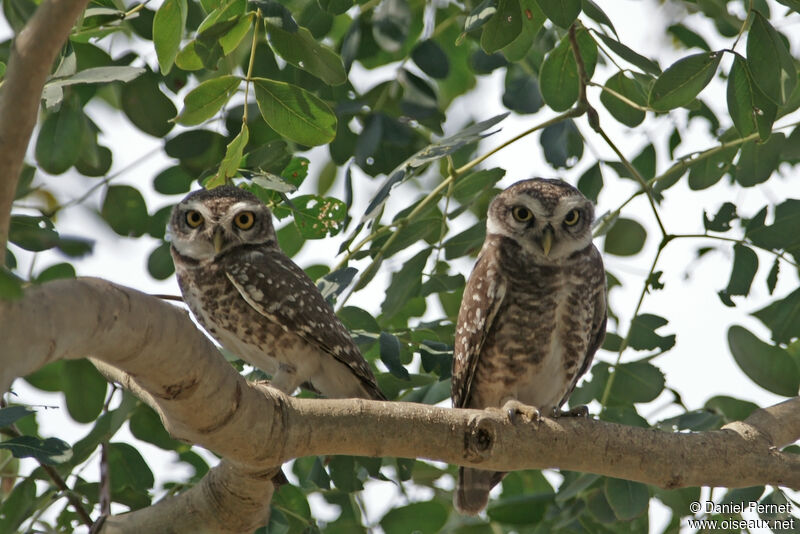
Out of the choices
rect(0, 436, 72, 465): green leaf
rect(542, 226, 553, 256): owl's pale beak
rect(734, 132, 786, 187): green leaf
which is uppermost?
rect(734, 132, 786, 187): green leaf

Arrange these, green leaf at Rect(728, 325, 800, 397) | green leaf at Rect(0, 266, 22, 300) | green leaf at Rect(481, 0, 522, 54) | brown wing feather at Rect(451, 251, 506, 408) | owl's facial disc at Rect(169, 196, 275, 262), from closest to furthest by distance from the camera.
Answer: green leaf at Rect(0, 266, 22, 300) → green leaf at Rect(481, 0, 522, 54) → green leaf at Rect(728, 325, 800, 397) → brown wing feather at Rect(451, 251, 506, 408) → owl's facial disc at Rect(169, 196, 275, 262)

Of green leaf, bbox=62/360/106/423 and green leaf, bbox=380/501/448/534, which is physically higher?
green leaf, bbox=380/501/448/534

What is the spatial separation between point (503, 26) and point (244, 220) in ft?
4.89

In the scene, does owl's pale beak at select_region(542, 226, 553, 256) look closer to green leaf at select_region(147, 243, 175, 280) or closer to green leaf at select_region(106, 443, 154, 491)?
green leaf at select_region(147, 243, 175, 280)

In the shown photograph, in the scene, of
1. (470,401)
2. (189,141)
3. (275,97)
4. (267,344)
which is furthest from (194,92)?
(470,401)

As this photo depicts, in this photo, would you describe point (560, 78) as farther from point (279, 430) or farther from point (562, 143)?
point (279, 430)

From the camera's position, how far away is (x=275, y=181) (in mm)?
2809

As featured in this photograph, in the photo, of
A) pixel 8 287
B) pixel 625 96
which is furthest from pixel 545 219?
pixel 8 287

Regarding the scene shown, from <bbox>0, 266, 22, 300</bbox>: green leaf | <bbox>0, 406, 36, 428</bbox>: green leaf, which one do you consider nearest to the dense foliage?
<bbox>0, 406, 36, 428</bbox>: green leaf

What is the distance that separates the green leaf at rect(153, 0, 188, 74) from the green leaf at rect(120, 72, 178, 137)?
31.5 inches

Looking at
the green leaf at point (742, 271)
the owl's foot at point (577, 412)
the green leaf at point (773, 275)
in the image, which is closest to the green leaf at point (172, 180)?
the owl's foot at point (577, 412)

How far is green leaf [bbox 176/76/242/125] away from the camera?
2705mm

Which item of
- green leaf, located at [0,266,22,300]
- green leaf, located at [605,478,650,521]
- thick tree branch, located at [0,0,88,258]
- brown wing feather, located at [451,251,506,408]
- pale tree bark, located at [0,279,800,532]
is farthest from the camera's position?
brown wing feather, located at [451,251,506,408]

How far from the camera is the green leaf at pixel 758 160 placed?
11.0 ft
